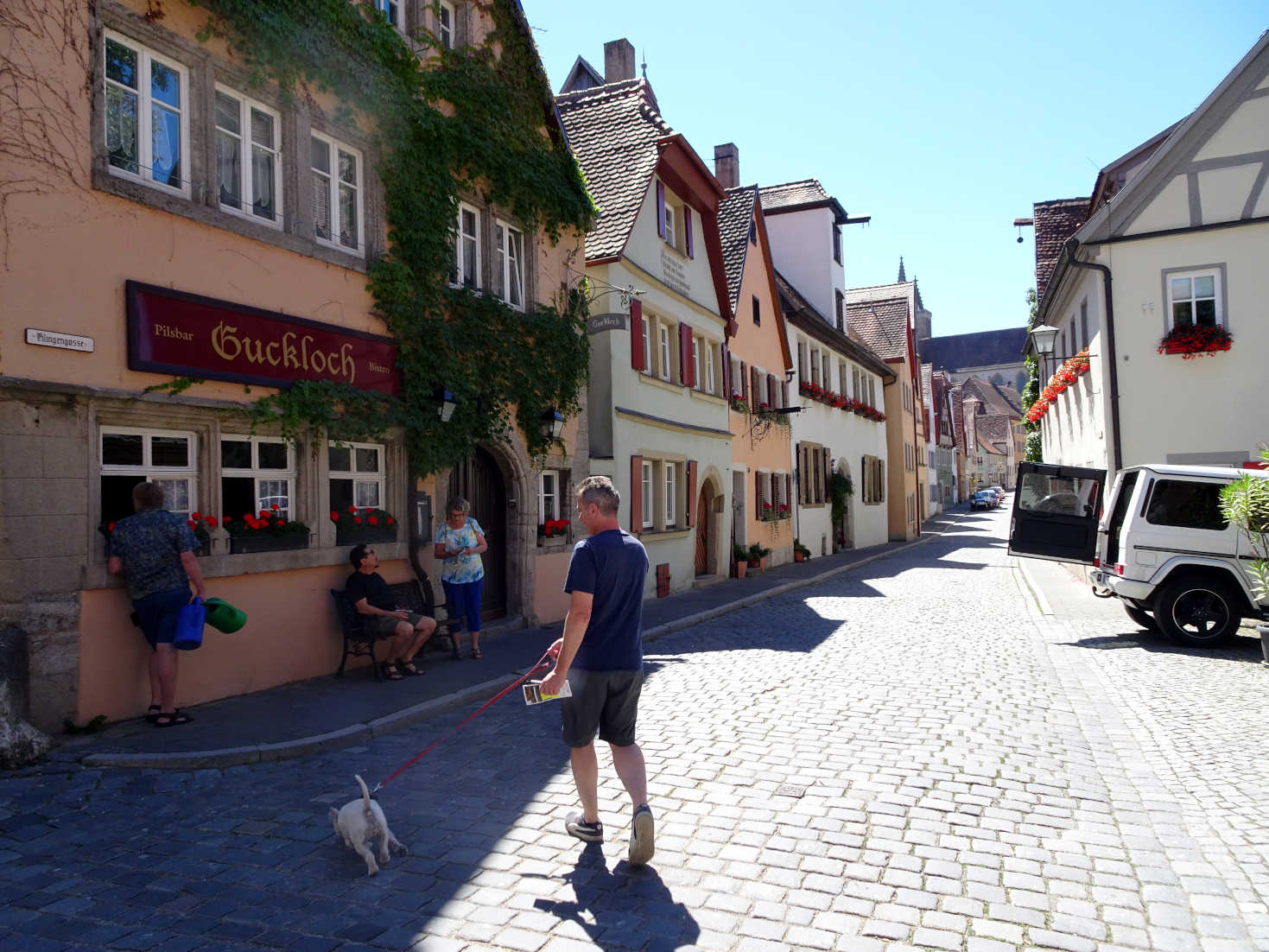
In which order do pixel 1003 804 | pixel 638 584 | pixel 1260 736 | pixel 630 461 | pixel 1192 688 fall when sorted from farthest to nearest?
pixel 630 461, pixel 1192 688, pixel 1260 736, pixel 1003 804, pixel 638 584

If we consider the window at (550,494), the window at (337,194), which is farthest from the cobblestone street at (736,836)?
the window at (550,494)

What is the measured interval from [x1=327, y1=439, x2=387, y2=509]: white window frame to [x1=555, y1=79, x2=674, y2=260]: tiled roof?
709 cm

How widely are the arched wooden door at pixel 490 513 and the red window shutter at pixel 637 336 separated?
446cm

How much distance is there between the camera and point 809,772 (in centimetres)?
586

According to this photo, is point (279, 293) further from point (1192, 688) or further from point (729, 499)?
point (729, 499)

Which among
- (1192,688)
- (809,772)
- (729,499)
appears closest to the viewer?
(809,772)

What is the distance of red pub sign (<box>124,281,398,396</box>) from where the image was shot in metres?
7.36

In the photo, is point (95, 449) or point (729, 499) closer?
point (95, 449)

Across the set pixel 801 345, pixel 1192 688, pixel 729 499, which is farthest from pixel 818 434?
pixel 1192 688

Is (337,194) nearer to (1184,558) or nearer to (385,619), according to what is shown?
(385,619)

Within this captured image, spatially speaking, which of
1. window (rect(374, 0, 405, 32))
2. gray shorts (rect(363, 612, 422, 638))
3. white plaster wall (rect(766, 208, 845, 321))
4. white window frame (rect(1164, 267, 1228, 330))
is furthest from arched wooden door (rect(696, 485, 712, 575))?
white plaster wall (rect(766, 208, 845, 321))

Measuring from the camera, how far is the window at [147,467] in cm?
712

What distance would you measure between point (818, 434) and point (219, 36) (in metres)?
23.1

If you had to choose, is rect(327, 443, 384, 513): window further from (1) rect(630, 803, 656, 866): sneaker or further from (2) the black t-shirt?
(1) rect(630, 803, 656, 866): sneaker
